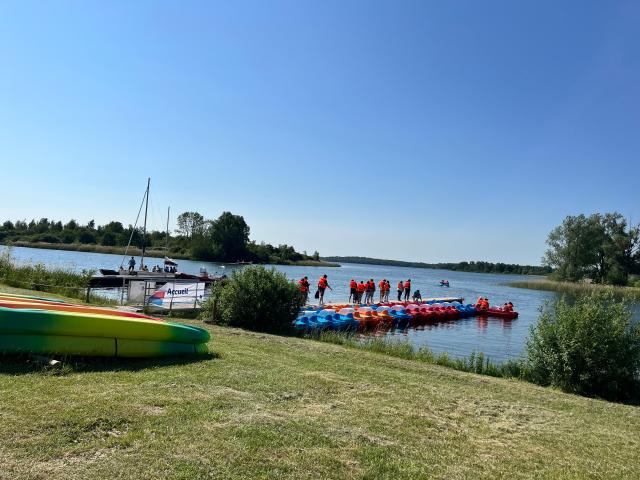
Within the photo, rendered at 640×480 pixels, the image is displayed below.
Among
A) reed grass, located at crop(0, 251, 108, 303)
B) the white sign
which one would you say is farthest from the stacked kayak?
reed grass, located at crop(0, 251, 108, 303)

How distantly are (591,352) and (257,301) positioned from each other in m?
8.95

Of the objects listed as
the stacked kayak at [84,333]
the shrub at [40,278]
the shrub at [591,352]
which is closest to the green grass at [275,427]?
the stacked kayak at [84,333]

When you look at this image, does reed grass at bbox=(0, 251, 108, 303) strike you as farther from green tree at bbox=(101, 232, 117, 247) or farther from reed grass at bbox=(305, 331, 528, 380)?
green tree at bbox=(101, 232, 117, 247)

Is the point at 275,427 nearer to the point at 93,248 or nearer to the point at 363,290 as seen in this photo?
the point at 363,290

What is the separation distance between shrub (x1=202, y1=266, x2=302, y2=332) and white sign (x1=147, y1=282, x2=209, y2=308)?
2.08 metres

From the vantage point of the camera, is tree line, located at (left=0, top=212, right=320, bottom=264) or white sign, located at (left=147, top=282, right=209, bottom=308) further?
tree line, located at (left=0, top=212, right=320, bottom=264)

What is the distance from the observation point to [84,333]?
706cm

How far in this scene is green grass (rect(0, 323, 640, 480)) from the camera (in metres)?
4.02

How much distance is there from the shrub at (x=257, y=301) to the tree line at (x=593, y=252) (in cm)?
7871

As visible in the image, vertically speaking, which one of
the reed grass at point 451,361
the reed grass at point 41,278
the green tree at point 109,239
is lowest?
the reed grass at point 451,361

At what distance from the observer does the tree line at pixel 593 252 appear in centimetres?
8106

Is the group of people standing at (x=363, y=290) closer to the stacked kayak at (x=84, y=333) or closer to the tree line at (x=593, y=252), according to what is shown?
the stacked kayak at (x=84, y=333)

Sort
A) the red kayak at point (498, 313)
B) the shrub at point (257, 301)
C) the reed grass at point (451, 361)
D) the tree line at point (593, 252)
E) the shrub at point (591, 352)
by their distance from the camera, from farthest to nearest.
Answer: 1. the tree line at point (593, 252)
2. the red kayak at point (498, 313)
3. the shrub at point (257, 301)
4. the reed grass at point (451, 361)
5. the shrub at point (591, 352)

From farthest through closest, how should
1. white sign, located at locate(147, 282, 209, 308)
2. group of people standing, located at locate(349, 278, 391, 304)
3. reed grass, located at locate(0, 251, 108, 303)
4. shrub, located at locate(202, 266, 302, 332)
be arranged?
group of people standing, located at locate(349, 278, 391, 304) < reed grass, located at locate(0, 251, 108, 303) < white sign, located at locate(147, 282, 209, 308) < shrub, located at locate(202, 266, 302, 332)
